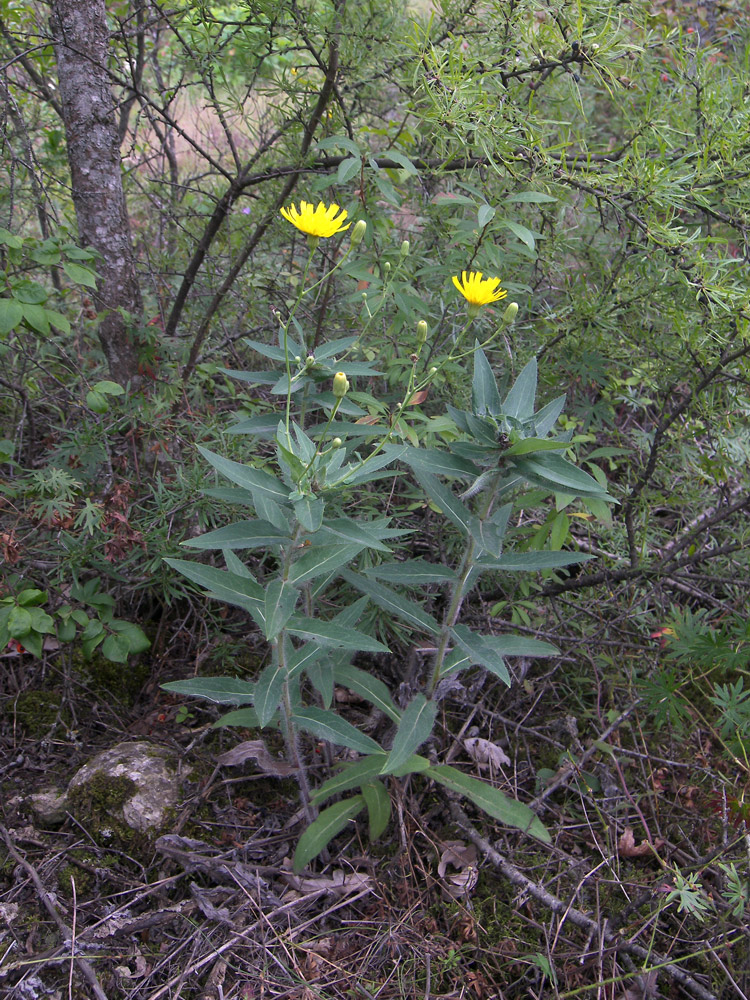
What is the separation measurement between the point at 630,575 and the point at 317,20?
2.01 meters

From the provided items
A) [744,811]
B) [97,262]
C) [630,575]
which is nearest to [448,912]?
[744,811]

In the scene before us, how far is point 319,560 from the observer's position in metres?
1.38

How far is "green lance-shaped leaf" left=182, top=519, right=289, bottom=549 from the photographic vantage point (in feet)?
4.25

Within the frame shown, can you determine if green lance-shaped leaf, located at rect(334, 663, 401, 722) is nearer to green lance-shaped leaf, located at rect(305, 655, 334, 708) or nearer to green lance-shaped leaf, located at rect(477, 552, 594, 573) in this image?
green lance-shaped leaf, located at rect(305, 655, 334, 708)

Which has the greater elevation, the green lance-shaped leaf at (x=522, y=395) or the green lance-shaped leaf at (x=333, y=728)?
the green lance-shaped leaf at (x=522, y=395)

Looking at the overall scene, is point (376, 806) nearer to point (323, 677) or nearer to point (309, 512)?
point (323, 677)

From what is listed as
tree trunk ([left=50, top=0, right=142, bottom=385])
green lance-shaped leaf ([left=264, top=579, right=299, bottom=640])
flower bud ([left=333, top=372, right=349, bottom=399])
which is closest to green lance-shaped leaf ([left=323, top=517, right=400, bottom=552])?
green lance-shaped leaf ([left=264, top=579, right=299, bottom=640])

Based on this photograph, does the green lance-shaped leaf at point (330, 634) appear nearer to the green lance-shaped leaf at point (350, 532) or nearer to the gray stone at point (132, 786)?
the green lance-shaped leaf at point (350, 532)

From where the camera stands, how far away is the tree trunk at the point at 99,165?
2.06 metres

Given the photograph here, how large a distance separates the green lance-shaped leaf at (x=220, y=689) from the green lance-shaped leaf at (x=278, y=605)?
31 centimetres

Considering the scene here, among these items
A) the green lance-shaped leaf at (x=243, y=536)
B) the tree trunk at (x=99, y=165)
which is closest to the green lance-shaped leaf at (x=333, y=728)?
the green lance-shaped leaf at (x=243, y=536)

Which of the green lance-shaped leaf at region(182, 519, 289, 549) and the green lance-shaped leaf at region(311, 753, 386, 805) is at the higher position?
the green lance-shaped leaf at region(182, 519, 289, 549)

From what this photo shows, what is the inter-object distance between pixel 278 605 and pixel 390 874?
35.2 inches

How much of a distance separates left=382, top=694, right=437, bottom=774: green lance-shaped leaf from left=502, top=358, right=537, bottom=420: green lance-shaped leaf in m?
0.72
